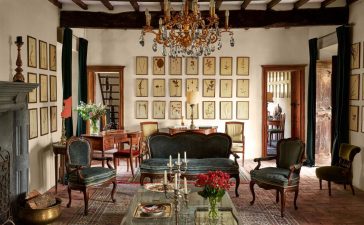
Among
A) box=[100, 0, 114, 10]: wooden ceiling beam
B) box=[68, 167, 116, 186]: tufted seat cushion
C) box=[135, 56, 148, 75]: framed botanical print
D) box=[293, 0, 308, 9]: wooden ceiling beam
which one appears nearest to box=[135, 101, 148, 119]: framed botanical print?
box=[135, 56, 148, 75]: framed botanical print

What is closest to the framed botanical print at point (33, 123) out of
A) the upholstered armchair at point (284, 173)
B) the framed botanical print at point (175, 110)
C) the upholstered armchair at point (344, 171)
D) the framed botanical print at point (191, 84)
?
the upholstered armchair at point (284, 173)

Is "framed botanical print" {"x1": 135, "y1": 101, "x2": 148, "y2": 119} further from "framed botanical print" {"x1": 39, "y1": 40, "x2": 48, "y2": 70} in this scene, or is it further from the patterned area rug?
"framed botanical print" {"x1": 39, "y1": 40, "x2": 48, "y2": 70}

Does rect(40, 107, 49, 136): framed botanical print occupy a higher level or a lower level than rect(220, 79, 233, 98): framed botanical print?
lower

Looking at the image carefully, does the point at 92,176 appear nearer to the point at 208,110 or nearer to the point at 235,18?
the point at 235,18

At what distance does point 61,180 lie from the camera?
6.89m

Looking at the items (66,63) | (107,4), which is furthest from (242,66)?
(66,63)

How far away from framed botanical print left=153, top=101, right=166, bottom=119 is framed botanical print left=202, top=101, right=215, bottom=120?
3.15 feet

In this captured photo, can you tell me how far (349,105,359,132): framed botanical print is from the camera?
21.9 feet

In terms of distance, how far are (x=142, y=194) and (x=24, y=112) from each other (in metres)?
1.86

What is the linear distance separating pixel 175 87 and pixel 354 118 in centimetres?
419

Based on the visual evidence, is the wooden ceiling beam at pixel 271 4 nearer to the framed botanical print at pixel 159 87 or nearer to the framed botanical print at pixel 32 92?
the framed botanical print at pixel 159 87

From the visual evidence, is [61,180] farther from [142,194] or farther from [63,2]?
[63,2]

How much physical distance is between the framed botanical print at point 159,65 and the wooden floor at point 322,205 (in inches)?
149

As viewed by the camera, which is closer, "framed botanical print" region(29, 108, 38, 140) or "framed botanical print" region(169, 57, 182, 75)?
"framed botanical print" region(29, 108, 38, 140)
